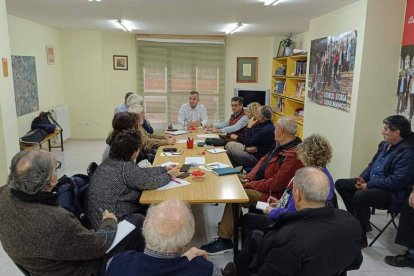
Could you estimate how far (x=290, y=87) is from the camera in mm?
6809

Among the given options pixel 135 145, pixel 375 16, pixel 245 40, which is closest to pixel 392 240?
pixel 375 16

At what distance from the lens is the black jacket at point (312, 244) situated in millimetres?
1514

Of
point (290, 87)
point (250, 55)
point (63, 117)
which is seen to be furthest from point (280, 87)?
point (63, 117)

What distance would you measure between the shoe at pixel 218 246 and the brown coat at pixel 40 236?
1.42 meters

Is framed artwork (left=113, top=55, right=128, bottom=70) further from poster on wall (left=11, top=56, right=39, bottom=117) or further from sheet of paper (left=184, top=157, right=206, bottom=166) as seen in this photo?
sheet of paper (left=184, top=157, right=206, bottom=166)

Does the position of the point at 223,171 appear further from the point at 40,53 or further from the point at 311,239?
the point at 40,53

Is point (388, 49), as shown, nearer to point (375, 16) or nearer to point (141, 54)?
point (375, 16)

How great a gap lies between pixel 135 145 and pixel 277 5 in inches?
113

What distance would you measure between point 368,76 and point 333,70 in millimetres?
675

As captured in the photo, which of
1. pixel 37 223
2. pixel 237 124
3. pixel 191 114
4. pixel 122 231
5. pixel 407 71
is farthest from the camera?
pixel 191 114

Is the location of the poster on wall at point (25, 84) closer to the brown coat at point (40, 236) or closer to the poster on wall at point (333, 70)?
the brown coat at point (40, 236)

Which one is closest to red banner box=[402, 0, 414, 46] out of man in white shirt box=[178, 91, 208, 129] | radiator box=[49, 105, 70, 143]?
man in white shirt box=[178, 91, 208, 129]

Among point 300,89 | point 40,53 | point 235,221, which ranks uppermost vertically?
point 40,53

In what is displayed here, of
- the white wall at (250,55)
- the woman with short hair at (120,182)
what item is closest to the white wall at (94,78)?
the white wall at (250,55)
